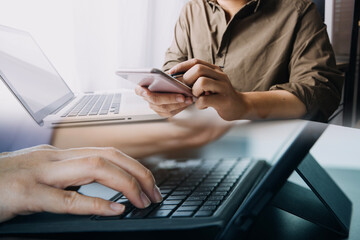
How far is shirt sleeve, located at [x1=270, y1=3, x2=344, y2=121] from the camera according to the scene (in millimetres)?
446

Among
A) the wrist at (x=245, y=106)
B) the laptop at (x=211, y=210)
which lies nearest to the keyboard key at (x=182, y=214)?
the laptop at (x=211, y=210)

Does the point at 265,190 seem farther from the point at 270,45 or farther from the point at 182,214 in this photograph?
the point at 270,45

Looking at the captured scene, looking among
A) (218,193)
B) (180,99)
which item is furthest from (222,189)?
(180,99)

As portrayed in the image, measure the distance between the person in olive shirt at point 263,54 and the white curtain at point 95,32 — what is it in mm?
58

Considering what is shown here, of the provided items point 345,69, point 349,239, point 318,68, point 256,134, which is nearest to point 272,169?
Result: point 349,239

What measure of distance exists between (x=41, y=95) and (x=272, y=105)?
0.27 metres

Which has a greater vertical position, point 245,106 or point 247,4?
point 247,4

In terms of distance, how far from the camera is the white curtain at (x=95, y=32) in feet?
1.49

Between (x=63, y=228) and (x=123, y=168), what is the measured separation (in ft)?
0.13

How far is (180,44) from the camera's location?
0.69m

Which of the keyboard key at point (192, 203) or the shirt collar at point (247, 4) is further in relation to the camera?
the shirt collar at point (247, 4)

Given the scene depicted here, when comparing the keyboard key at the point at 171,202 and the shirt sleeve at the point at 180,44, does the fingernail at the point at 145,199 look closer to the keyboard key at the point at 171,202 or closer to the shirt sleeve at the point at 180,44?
the keyboard key at the point at 171,202

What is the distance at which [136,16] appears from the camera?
66cm

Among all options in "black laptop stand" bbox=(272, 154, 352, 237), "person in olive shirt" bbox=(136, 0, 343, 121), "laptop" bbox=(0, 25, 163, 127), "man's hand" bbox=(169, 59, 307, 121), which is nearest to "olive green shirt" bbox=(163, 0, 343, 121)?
"person in olive shirt" bbox=(136, 0, 343, 121)
